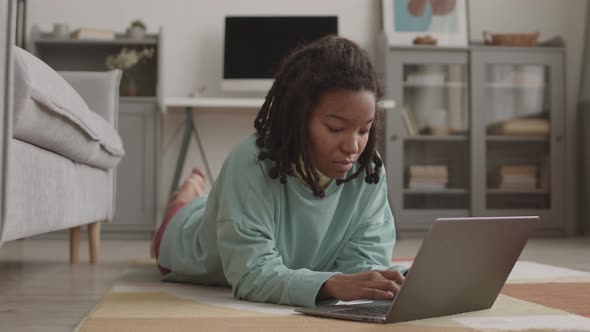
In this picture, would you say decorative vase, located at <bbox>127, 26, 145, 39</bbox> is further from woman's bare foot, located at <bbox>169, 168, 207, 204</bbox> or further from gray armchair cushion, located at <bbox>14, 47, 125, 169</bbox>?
gray armchair cushion, located at <bbox>14, 47, 125, 169</bbox>

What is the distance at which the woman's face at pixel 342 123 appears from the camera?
1259 mm

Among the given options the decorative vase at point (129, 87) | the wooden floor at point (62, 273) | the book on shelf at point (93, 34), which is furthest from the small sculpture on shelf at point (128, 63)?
the wooden floor at point (62, 273)

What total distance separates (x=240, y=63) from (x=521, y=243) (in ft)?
10.4

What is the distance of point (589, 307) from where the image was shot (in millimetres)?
1341

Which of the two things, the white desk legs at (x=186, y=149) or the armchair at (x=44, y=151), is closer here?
the armchair at (x=44, y=151)

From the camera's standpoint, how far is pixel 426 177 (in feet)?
14.0

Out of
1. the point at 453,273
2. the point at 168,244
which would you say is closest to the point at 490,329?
the point at 453,273

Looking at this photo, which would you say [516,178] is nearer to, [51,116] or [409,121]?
[409,121]

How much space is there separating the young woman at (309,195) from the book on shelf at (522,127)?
292cm

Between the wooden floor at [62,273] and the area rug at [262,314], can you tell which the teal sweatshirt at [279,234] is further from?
the wooden floor at [62,273]

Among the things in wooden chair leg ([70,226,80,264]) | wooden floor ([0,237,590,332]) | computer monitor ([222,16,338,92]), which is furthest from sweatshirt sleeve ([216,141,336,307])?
computer monitor ([222,16,338,92])

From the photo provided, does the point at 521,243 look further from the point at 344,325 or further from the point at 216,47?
the point at 216,47

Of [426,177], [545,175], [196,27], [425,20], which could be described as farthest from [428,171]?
[196,27]

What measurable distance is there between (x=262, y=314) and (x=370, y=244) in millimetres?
376
